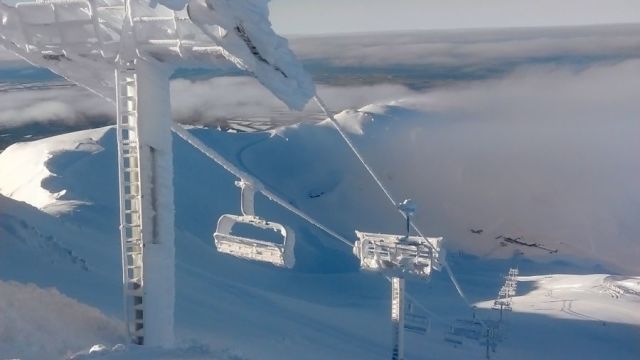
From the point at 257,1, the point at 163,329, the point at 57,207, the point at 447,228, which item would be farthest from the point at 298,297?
the point at 257,1

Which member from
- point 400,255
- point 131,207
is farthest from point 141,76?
point 400,255

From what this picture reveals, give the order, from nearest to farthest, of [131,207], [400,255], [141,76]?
1. [141,76]
2. [131,207]
3. [400,255]

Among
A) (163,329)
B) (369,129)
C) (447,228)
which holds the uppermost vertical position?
(369,129)

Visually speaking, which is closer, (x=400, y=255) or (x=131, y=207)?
(x=131, y=207)

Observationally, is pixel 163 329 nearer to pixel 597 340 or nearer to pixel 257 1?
pixel 257 1

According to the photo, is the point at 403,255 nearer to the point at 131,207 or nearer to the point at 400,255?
the point at 400,255
